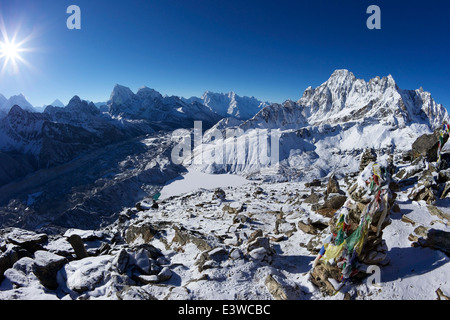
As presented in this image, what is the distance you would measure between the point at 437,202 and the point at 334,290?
12.1 meters

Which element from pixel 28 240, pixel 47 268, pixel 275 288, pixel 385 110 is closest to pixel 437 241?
pixel 275 288

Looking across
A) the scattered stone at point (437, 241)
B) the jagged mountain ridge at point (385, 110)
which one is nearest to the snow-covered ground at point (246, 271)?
the scattered stone at point (437, 241)

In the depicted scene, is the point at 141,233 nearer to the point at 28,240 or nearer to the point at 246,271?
the point at 28,240

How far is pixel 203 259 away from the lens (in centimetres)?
1295

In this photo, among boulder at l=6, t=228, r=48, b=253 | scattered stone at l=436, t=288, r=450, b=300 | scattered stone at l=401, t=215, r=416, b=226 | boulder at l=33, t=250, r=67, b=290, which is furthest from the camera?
boulder at l=6, t=228, r=48, b=253

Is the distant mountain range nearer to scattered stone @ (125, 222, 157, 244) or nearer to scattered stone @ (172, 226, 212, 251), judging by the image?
scattered stone @ (125, 222, 157, 244)

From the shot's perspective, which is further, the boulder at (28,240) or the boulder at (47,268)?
the boulder at (28,240)

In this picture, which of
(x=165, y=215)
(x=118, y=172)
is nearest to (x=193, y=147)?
(x=118, y=172)

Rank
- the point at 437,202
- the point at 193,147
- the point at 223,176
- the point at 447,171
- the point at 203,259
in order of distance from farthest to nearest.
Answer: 1. the point at 193,147
2. the point at 223,176
3. the point at 447,171
4. the point at 437,202
5. the point at 203,259

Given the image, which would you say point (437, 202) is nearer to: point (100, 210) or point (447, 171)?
point (447, 171)

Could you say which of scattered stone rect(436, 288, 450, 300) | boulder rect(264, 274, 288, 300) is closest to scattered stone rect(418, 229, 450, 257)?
scattered stone rect(436, 288, 450, 300)

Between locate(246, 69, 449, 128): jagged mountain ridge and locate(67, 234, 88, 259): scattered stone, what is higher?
locate(246, 69, 449, 128): jagged mountain ridge

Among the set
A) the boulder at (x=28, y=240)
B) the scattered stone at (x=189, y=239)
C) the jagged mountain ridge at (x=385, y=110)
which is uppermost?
the jagged mountain ridge at (x=385, y=110)

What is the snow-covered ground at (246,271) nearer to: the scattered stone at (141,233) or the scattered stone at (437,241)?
the scattered stone at (437,241)
